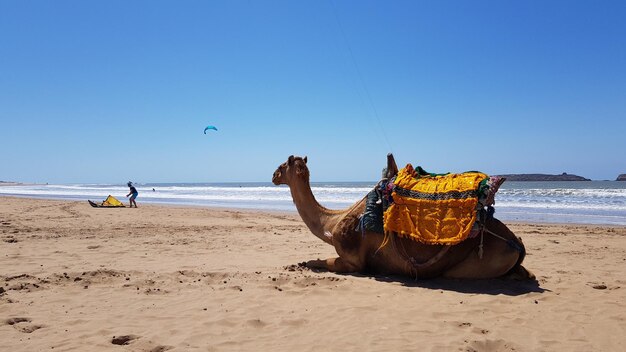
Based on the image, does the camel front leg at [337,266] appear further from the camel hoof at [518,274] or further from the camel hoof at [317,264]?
the camel hoof at [518,274]

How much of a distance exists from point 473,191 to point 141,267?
5163mm

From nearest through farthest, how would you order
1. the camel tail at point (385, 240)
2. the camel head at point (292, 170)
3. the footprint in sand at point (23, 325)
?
the footprint in sand at point (23, 325) < the camel tail at point (385, 240) < the camel head at point (292, 170)

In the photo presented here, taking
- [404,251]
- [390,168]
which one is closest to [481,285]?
[404,251]

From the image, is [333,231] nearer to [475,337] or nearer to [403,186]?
[403,186]

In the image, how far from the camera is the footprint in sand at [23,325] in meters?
4.44

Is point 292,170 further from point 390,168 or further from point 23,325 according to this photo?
point 23,325

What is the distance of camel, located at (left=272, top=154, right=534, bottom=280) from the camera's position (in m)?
6.09

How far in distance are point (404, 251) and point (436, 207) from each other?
0.77 metres

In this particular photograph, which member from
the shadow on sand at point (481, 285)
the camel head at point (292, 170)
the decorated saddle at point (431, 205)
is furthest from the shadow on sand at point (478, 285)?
the camel head at point (292, 170)

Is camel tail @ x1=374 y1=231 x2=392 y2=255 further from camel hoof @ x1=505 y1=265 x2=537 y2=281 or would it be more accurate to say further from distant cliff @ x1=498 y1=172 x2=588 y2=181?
distant cliff @ x1=498 y1=172 x2=588 y2=181

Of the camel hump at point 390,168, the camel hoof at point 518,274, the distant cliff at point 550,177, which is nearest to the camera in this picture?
the camel hoof at point 518,274

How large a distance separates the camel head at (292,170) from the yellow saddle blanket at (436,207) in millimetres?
1829

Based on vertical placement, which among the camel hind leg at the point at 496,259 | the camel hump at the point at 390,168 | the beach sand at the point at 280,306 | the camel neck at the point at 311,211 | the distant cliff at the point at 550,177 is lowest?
the beach sand at the point at 280,306

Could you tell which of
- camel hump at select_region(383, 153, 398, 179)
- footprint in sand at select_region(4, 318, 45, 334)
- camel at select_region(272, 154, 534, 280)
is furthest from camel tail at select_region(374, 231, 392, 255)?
footprint in sand at select_region(4, 318, 45, 334)
